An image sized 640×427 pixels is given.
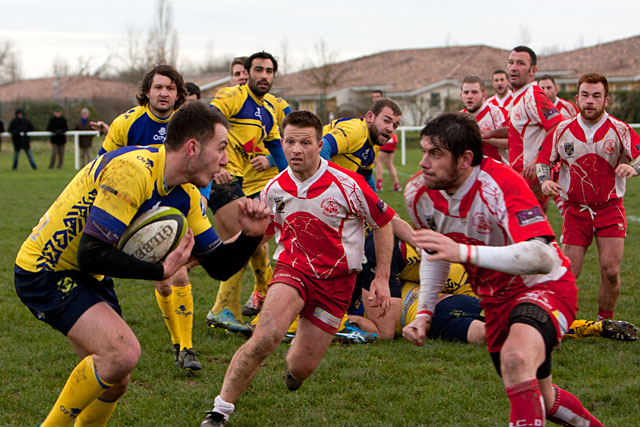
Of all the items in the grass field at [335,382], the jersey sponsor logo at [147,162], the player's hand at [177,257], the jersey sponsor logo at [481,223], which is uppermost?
the jersey sponsor logo at [147,162]

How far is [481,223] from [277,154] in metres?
4.00

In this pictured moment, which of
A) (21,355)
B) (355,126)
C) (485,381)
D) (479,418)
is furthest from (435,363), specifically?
(21,355)

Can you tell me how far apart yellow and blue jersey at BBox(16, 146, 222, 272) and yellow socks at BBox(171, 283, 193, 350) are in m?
1.98

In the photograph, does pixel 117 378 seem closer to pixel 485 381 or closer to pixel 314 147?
pixel 314 147

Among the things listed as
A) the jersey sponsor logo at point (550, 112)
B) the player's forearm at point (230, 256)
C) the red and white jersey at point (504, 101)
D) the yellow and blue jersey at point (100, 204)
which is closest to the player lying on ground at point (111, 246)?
the yellow and blue jersey at point (100, 204)

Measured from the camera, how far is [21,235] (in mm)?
11414

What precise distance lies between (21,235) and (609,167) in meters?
9.01

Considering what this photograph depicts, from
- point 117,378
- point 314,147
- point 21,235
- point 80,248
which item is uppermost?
point 314,147

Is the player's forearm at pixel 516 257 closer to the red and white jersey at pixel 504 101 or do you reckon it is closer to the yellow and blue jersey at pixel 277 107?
the yellow and blue jersey at pixel 277 107

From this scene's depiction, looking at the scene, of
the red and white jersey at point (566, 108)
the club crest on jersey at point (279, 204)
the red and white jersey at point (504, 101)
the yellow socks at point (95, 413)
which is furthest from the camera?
the red and white jersey at point (504, 101)

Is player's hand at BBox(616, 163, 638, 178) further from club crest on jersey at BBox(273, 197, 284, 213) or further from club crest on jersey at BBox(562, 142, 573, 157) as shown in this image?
club crest on jersey at BBox(273, 197, 284, 213)

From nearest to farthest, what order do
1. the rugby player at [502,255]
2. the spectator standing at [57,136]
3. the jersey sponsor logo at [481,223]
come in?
the rugby player at [502,255]
the jersey sponsor logo at [481,223]
the spectator standing at [57,136]

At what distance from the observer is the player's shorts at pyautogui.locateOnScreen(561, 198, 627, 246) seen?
20.6 ft

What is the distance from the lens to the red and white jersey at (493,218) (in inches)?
135
